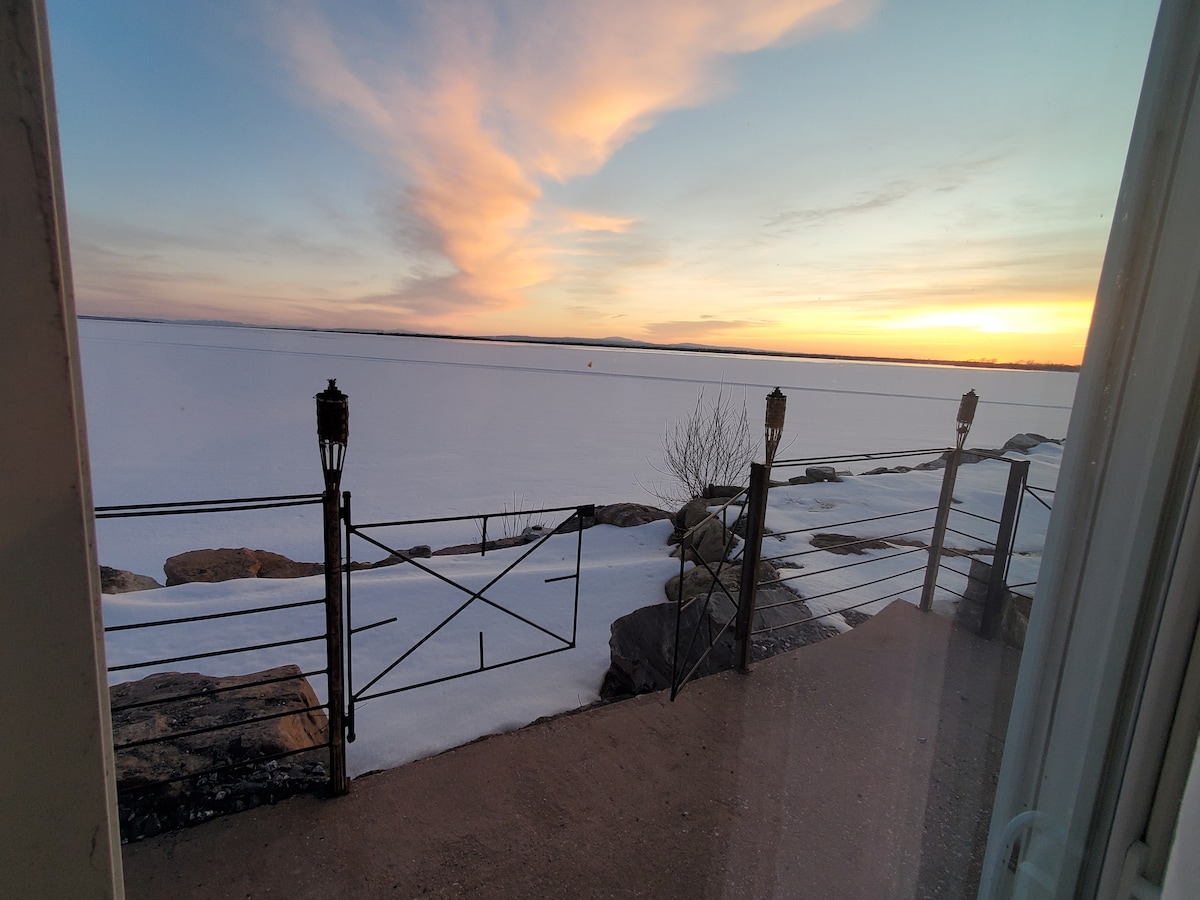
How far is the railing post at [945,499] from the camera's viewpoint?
3.79ft

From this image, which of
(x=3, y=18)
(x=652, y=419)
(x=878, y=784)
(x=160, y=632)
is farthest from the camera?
(x=652, y=419)

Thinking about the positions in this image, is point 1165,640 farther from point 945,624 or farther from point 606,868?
point 606,868

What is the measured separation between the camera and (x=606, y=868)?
1579 millimetres

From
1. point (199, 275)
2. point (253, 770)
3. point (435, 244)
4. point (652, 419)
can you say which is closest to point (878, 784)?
point (253, 770)

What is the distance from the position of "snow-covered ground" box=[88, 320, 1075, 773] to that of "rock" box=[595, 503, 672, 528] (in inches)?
13.1

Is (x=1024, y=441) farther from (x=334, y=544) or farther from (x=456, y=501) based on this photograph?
(x=456, y=501)

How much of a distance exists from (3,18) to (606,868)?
1961mm

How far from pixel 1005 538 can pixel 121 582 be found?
605 cm

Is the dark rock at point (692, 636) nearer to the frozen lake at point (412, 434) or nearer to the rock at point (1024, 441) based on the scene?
the frozen lake at point (412, 434)

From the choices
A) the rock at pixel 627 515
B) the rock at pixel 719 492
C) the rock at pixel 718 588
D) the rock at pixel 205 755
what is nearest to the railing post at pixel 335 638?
the rock at pixel 205 755

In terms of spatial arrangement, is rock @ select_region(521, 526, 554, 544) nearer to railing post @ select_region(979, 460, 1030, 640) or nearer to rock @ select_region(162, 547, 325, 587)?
rock @ select_region(162, 547, 325, 587)

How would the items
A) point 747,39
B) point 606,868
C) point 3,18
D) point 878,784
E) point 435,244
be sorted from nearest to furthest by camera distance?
1. point 3,18
2. point 747,39
3. point 606,868
4. point 878,784
5. point 435,244

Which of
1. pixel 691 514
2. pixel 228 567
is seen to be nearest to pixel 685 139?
pixel 691 514

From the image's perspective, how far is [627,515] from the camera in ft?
24.2
